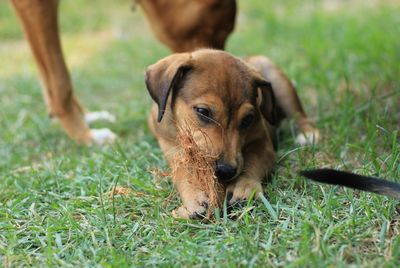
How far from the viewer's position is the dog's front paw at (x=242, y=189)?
10.2 feet

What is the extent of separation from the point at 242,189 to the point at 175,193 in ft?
1.23

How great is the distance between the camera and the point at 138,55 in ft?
26.4

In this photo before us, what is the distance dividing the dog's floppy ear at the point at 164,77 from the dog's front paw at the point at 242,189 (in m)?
0.54

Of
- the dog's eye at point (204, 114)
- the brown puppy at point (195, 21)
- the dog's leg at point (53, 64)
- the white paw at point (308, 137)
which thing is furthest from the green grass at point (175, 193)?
the brown puppy at point (195, 21)

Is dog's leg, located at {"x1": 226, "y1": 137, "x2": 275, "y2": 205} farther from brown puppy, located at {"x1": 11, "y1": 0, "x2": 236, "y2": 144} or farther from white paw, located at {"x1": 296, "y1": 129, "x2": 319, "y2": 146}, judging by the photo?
brown puppy, located at {"x1": 11, "y1": 0, "x2": 236, "y2": 144}

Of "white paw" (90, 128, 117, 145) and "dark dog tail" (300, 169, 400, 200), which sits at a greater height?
"dark dog tail" (300, 169, 400, 200)

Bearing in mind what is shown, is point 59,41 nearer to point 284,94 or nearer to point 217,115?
point 284,94

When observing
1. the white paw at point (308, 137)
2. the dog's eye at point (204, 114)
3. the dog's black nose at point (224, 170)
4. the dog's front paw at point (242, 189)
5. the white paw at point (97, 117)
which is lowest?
the white paw at point (308, 137)

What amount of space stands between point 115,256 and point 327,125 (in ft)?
7.52

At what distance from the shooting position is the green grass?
8.52ft

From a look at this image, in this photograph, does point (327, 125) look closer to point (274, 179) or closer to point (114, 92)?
point (274, 179)

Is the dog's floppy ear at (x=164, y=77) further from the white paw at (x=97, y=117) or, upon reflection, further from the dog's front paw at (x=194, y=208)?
the white paw at (x=97, y=117)

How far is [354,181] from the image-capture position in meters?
2.59

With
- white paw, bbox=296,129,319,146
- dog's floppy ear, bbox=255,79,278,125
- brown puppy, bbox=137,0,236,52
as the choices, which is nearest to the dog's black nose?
dog's floppy ear, bbox=255,79,278,125
